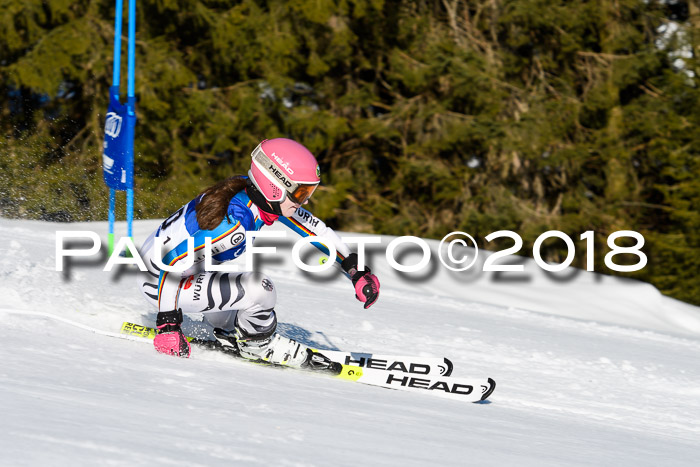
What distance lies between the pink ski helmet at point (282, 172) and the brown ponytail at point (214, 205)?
0.48 ft

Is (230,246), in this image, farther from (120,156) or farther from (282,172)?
(120,156)

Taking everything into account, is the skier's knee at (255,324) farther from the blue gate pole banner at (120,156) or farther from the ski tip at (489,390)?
the blue gate pole banner at (120,156)

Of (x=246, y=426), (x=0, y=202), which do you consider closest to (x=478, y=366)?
(x=246, y=426)

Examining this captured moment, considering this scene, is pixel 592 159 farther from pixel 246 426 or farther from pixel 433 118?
pixel 246 426

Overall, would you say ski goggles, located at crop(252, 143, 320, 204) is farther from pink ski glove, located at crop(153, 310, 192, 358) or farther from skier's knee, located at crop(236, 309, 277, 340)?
pink ski glove, located at crop(153, 310, 192, 358)

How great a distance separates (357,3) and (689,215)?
8.18 metres

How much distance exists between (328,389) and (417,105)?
14.0 m

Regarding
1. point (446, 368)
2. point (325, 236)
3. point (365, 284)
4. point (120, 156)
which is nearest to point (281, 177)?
point (325, 236)

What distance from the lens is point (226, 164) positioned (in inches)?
663

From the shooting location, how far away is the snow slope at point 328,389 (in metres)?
2.38

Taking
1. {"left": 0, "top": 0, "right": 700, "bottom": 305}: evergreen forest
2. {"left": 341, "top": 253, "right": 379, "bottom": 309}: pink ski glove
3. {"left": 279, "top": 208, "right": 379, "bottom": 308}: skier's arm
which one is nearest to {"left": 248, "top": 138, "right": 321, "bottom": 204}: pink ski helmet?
{"left": 279, "top": 208, "right": 379, "bottom": 308}: skier's arm

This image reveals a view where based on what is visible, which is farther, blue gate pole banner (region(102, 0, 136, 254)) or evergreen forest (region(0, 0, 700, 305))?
evergreen forest (region(0, 0, 700, 305))

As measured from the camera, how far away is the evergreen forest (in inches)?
614

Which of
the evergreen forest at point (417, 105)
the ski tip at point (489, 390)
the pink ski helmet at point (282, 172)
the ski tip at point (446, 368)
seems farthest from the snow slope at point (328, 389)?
the evergreen forest at point (417, 105)
